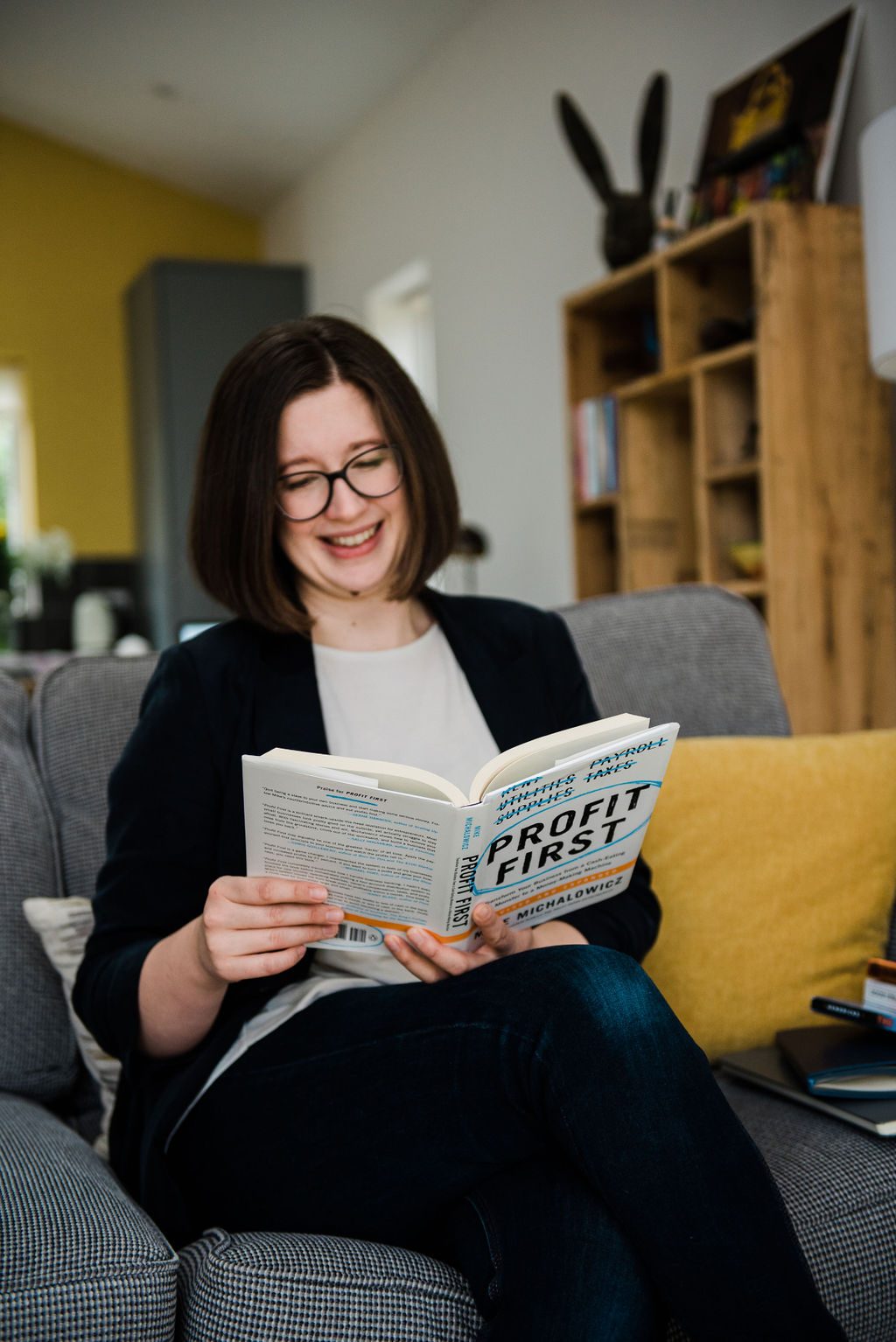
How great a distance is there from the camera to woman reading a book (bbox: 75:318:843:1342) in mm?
846

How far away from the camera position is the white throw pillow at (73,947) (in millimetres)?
1221

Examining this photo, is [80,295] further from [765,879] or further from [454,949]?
[454,949]

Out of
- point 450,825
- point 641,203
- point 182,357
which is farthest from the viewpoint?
point 182,357

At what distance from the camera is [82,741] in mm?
1386

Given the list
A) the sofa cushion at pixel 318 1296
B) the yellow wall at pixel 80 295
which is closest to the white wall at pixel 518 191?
the yellow wall at pixel 80 295

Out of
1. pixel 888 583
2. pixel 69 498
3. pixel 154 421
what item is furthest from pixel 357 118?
pixel 888 583

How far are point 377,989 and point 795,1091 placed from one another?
439mm

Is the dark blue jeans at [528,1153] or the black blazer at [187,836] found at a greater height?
the black blazer at [187,836]

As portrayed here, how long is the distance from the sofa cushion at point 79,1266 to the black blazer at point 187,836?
102mm

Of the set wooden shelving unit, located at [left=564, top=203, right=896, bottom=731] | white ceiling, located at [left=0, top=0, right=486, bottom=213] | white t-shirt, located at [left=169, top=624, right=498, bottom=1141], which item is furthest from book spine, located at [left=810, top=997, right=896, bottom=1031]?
white ceiling, located at [left=0, top=0, right=486, bottom=213]

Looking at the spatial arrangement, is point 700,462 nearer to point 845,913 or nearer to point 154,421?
point 845,913

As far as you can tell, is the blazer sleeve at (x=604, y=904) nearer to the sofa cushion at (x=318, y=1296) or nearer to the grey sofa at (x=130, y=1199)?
the grey sofa at (x=130, y=1199)

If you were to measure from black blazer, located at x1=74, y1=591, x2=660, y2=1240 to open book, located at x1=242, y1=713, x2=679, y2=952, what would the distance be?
17cm

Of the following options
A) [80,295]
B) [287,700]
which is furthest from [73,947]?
[80,295]
